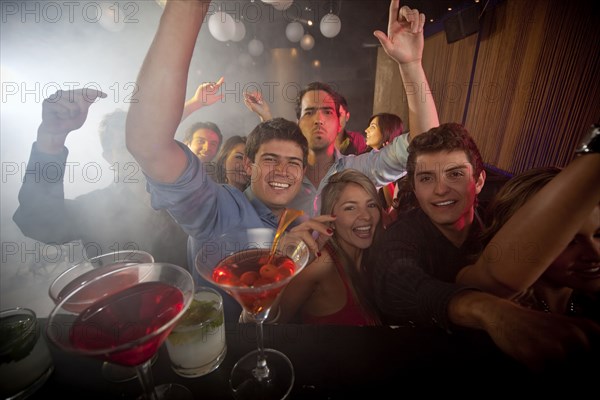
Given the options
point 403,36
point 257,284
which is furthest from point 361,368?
point 403,36

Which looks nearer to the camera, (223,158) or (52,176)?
(52,176)

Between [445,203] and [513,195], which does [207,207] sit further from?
[513,195]

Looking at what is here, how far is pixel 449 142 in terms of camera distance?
46.1 inches

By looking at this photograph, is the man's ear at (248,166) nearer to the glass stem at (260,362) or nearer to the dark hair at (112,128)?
the dark hair at (112,128)

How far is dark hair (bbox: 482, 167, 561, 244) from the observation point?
1042mm

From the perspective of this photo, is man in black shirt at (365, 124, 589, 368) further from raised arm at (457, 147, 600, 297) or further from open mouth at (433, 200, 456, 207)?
raised arm at (457, 147, 600, 297)

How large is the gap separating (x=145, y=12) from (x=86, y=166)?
3.22ft

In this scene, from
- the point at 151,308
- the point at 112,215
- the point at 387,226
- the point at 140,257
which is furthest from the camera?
the point at 112,215

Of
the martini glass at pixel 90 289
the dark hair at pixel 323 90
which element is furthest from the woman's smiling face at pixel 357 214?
the martini glass at pixel 90 289

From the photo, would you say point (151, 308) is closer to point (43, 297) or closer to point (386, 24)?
point (386, 24)

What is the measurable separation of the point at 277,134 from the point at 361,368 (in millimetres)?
1209

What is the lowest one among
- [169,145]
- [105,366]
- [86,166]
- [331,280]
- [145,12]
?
[105,366]

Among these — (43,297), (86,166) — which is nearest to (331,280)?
(86,166)

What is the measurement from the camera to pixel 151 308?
34.4 inches
